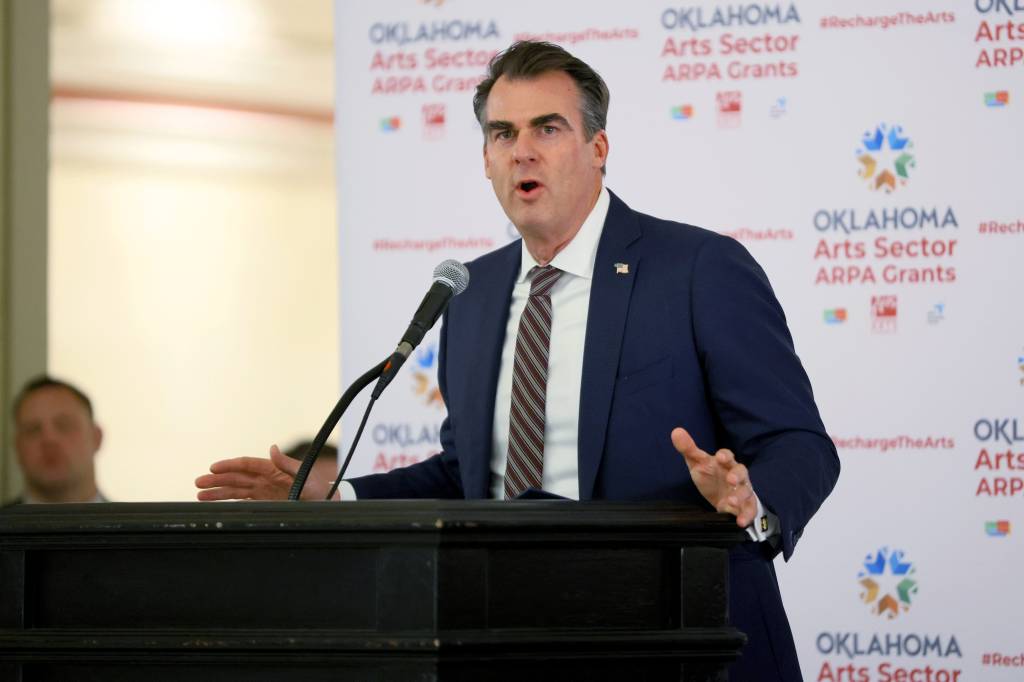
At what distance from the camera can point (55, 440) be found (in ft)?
15.0

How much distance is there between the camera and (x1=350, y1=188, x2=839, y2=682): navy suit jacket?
6.49 feet

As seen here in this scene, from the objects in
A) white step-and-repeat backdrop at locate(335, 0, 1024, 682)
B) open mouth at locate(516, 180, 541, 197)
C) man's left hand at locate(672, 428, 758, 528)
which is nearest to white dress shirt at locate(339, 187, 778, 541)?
open mouth at locate(516, 180, 541, 197)

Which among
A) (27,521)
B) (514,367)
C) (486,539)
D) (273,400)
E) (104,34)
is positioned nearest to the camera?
(486,539)

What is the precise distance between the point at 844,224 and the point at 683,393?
2.09m

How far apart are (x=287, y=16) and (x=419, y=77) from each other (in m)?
2.88

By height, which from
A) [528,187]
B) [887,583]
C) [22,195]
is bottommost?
[887,583]

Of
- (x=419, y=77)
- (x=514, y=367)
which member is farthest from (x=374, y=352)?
(x=514, y=367)

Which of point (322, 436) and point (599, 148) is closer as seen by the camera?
point (322, 436)

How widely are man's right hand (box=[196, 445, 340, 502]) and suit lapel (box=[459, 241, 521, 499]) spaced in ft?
1.19

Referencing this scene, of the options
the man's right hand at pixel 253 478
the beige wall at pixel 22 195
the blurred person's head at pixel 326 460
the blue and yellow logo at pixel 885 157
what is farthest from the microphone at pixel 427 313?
the beige wall at pixel 22 195

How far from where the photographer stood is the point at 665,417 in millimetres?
2117

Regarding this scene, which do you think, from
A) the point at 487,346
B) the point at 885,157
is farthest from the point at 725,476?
the point at 885,157

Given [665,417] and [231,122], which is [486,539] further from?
[231,122]

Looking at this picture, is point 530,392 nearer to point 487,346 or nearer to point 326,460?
point 487,346
